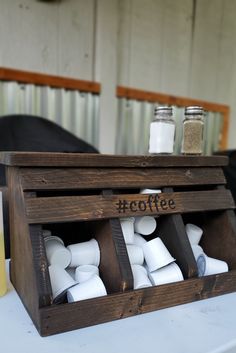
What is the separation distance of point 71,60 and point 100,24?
0.93 ft

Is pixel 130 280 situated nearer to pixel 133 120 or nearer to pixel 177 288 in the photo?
pixel 177 288

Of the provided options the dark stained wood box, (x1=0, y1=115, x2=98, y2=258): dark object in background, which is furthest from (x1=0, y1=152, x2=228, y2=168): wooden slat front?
(x1=0, y1=115, x2=98, y2=258): dark object in background

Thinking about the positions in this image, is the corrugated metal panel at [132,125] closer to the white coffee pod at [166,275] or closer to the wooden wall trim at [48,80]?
the wooden wall trim at [48,80]

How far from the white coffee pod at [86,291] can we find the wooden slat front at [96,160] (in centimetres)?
19

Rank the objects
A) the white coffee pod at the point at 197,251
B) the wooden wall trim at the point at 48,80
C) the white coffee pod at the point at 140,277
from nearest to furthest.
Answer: the white coffee pod at the point at 140,277 → the white coffee pod at the point at 197,251 → the wooden wall trim at the point at 48,80

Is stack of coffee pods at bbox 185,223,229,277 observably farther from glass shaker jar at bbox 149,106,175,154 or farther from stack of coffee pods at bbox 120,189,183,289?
glass shaker jar at bbox 149,106,175,154

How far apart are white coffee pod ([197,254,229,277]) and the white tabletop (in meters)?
0.07

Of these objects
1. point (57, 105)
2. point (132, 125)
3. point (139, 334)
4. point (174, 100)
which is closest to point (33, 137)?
point (57, 105)

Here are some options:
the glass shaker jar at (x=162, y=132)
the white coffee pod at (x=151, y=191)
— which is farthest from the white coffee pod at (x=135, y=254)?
the glass shaker jar at (x=162, y=132)

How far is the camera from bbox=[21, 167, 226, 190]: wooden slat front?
0.46 metres

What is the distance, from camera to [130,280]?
0.47 meters

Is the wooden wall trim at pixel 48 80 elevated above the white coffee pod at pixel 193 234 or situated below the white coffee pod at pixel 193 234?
above

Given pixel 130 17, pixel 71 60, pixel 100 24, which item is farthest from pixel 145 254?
pixel 130 17

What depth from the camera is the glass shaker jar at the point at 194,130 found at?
0.63m
